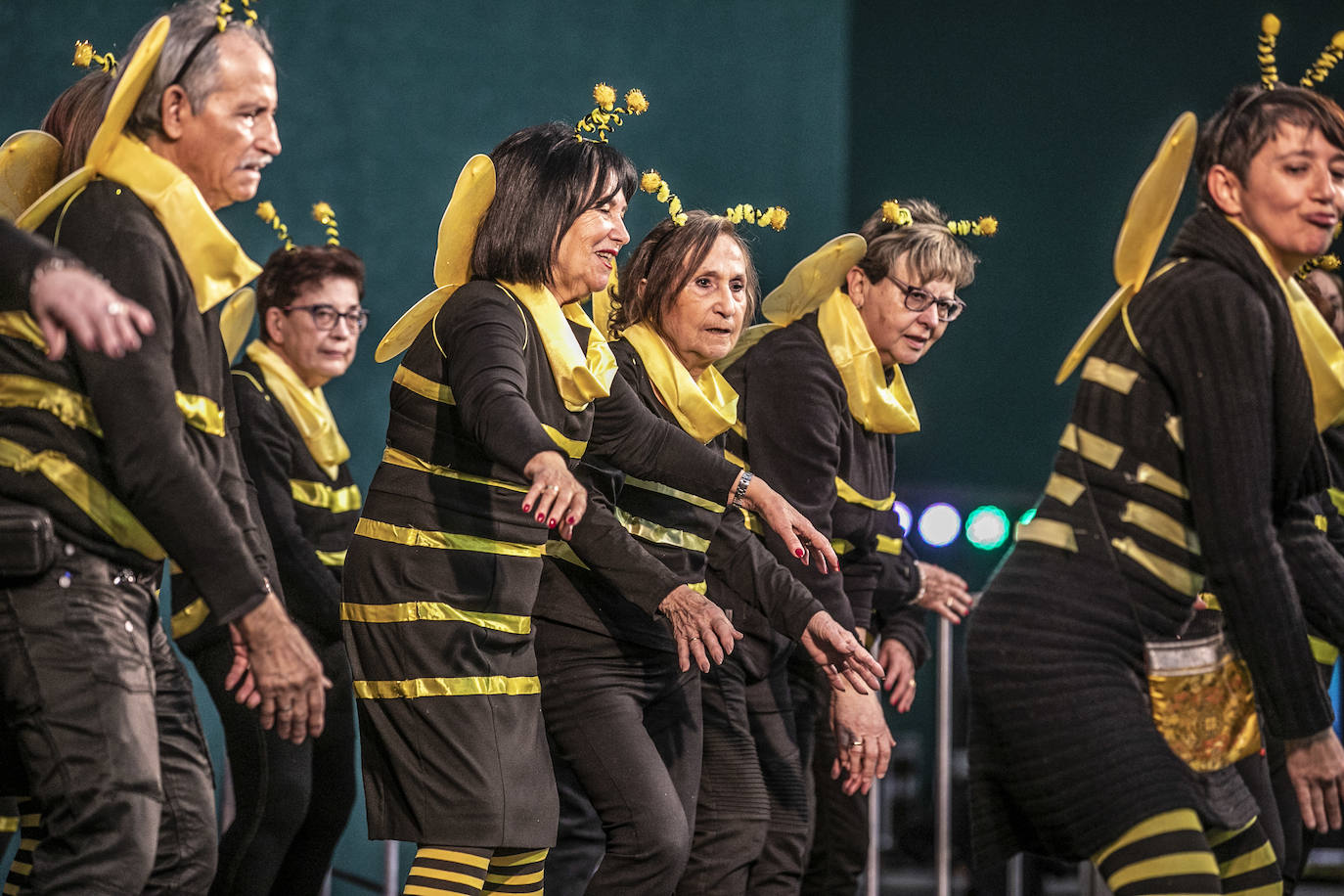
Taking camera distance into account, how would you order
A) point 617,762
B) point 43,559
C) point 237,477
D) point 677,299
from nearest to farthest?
point 43,559 → point 237,477 → point 617,762 → point 677,299

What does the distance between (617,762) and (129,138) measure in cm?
127

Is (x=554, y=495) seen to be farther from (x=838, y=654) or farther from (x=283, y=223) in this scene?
(x=283, y=223)

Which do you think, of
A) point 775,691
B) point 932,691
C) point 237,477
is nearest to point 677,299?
point 775,691

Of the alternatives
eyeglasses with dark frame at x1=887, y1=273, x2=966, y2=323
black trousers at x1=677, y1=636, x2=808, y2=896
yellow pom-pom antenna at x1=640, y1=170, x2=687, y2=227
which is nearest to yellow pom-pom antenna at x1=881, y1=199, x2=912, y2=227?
eyeglasses with dark frame at x1=887, y1=273, x2=966, y2=323

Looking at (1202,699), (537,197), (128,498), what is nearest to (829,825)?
(1202,699)

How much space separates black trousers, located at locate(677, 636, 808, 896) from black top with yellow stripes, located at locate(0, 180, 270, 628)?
1.31 metres

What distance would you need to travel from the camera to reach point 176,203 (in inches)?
80.7

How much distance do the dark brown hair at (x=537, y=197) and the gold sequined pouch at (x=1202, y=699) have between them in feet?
3.84

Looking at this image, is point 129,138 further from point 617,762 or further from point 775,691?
point 775,691

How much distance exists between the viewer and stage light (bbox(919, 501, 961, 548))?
634 cm

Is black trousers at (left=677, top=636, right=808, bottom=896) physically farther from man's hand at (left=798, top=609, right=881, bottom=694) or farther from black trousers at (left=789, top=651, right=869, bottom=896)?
man's hand at (left=798, top=609, right=881, bottom=694)

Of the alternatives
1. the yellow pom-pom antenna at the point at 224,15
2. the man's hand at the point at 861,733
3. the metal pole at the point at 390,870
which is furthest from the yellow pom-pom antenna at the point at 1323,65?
the metal pole at the point at 390,870

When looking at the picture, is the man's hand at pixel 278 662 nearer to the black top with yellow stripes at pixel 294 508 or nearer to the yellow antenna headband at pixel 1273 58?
the black top with yellow stripes at pixel 294 508

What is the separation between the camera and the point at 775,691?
3293mm
